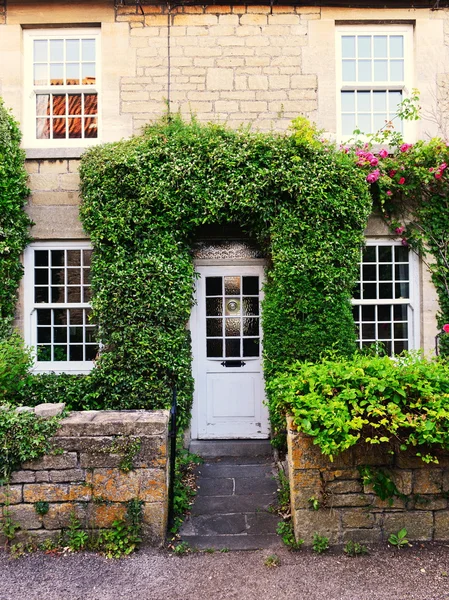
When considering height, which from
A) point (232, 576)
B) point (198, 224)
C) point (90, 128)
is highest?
point (90, 128)

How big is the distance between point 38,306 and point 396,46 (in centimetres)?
665

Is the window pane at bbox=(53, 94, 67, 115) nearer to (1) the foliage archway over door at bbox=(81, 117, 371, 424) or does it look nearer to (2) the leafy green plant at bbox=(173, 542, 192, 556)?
(1) the foliage archway over door at bbox=(81, 117, 371, 424)

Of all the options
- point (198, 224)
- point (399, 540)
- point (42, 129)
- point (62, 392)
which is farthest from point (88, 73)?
point (399, 540)

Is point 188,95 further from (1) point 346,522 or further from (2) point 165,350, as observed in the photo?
(1) point 346,522

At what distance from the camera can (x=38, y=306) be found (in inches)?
263

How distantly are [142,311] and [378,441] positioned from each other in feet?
11.3

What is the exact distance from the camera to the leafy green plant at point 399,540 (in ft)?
12.7

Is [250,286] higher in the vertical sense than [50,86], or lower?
lower

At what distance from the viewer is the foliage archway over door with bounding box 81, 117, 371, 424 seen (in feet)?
19.5

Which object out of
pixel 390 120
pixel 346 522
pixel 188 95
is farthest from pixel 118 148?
pixel 346 522

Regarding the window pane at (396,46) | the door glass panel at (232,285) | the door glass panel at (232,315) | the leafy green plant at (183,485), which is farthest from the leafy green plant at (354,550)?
the window pane at (396,46)

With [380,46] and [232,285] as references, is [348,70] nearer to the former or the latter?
[380,46]

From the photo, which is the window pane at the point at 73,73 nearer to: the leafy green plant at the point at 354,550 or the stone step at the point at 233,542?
the stone step at the point at 233,542

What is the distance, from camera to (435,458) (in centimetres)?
377
